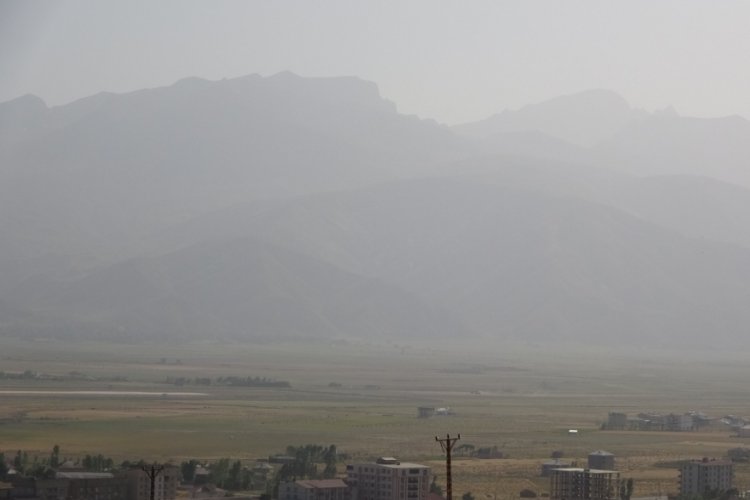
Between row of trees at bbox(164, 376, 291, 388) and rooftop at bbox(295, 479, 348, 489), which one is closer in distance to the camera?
rooftop at bbox(295, 479, 348, 489)

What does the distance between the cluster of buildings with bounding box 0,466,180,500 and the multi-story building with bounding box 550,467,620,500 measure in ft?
33.2

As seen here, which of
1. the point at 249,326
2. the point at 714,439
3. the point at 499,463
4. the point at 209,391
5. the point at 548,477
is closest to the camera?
the point at 548,477

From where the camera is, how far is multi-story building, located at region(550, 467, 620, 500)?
47750mm

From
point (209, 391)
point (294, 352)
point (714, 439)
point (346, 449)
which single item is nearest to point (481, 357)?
point (294, 352)

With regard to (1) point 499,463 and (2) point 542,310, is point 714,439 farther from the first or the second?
(2) point 542,310

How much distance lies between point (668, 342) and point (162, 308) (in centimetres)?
5245

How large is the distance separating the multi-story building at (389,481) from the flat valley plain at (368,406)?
4.68 m

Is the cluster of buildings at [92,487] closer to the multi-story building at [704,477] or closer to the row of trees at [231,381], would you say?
the multi-story building at [704,477]

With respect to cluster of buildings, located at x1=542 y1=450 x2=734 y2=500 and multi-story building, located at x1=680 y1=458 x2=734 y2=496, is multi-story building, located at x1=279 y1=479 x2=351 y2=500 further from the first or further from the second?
multi-story building, located at x1=680 y1=458 x2=734 y2=496

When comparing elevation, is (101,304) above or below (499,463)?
above

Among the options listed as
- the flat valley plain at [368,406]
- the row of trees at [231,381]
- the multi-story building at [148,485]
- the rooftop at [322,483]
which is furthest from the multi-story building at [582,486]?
→ the row of trees at [231,381]

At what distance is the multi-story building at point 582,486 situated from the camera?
47.8 meters

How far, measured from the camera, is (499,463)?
58875 mm

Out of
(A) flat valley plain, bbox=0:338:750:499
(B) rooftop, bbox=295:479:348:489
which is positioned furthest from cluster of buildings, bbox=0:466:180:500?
(A) flat valley plain, bbox=0:338:750:499
